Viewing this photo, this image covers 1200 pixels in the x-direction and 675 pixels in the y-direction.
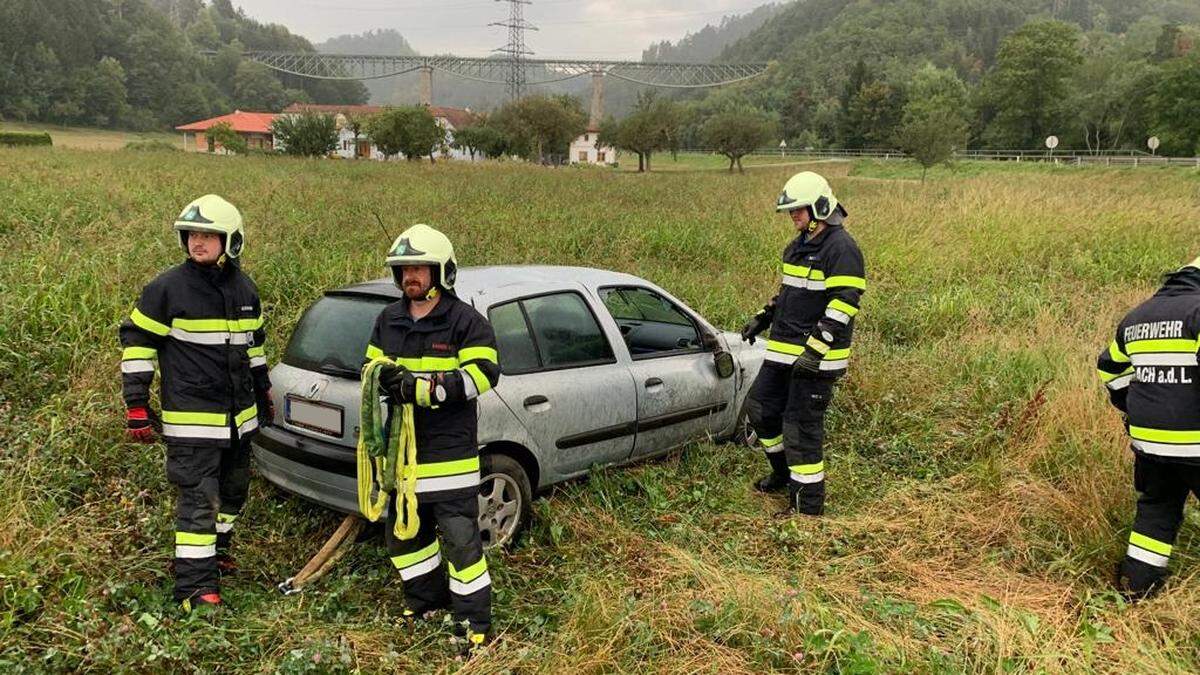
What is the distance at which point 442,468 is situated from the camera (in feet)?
9.61

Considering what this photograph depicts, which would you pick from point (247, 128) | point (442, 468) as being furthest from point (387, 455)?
point (247, 128)

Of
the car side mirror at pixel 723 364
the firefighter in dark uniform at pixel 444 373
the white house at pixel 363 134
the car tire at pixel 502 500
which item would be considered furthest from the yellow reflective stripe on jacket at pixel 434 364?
the white house at pixel 363 134

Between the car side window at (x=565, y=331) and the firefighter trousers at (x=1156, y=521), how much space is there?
107 inches

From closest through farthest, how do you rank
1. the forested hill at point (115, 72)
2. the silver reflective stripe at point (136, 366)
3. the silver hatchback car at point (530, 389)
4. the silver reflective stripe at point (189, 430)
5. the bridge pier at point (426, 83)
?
the silver reflective stripe at point (136, 366), the silver reflective stripe at point (189, 430), the silver hatchback car at point (530, 389), the forested hill at point (115, 72), the bridge pier at point (426, 83)

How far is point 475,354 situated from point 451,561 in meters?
0.87

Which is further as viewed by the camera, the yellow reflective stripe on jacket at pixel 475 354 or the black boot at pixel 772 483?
the black boot at pixel 772 483

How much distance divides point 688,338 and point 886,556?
1.86 m

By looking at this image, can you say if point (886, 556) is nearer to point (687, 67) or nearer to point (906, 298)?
point (906, 298)

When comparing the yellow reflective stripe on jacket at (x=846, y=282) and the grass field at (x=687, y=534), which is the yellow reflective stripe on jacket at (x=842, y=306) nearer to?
the yellow reflective stripe on jacket at (x=846, y=282)

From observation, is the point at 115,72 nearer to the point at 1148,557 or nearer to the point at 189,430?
the point at 189,430

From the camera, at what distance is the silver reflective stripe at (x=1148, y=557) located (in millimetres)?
3275

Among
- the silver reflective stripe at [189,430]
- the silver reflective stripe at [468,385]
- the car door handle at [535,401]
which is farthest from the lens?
the car door handle at [535,401]

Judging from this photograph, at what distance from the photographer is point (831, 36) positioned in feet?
443

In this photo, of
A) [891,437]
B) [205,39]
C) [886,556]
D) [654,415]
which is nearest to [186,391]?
[654,415]
